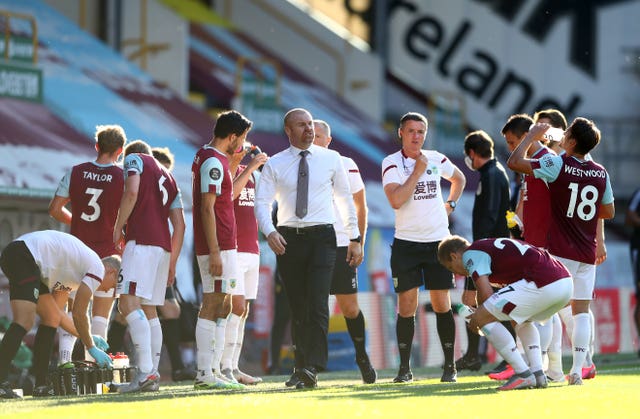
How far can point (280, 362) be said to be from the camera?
15.1 m

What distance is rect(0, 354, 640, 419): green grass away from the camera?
7690mm

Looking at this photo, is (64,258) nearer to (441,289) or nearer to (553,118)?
(441,289)

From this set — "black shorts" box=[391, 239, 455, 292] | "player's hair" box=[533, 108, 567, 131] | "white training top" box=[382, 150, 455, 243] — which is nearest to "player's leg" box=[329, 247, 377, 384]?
"black shorts" box=[391, 239, 455, 292]

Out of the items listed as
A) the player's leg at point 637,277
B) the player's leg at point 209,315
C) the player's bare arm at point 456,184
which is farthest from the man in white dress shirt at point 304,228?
the player's leg at point 637,277

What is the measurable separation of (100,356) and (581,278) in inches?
140

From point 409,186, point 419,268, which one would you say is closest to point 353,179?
point 409,186

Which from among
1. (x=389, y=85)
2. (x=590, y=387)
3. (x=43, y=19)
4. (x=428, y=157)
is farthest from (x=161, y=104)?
(x=590, y=387)

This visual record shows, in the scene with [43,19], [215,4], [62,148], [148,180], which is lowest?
[148,180]

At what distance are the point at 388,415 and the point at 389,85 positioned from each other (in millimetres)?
21986

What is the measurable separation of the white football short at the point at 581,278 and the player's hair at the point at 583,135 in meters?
0.82

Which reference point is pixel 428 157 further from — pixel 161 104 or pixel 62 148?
pixel 161 104

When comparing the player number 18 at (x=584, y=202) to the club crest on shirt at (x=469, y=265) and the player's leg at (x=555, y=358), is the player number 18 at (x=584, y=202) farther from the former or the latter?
the club crest on shirt at (x=469, y=265)

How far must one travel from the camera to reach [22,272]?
992cm

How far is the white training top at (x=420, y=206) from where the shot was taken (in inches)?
437
